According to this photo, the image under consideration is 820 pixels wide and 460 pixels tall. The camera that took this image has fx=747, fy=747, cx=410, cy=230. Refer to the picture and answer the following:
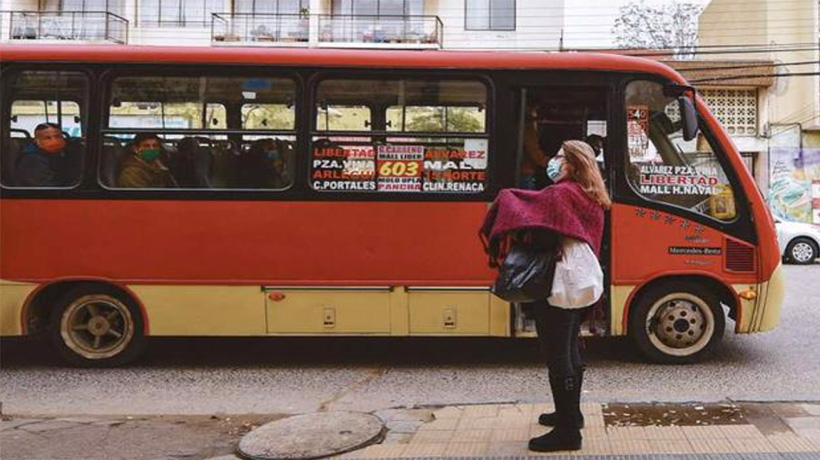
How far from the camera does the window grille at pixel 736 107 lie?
925 inches

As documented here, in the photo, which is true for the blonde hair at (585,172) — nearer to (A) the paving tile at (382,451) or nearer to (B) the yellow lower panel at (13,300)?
(A) the paving tile at (382,451)

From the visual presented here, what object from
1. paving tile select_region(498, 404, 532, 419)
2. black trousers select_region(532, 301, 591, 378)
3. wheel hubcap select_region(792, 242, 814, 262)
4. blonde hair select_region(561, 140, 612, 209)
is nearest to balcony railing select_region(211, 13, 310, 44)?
wheel hubcap select_region(792, 242, 814, 262)

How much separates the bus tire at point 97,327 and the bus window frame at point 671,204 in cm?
441

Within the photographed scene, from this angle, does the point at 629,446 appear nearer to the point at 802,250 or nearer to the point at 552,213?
the point at 552,213

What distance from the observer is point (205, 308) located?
259 inches

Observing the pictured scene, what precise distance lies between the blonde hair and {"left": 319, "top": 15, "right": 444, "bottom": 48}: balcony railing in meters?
20.9

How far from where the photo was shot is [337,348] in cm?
759

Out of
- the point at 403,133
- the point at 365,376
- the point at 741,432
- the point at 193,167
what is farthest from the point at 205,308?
the point at 741,432

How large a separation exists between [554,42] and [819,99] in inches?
326

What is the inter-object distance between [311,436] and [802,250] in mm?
15888

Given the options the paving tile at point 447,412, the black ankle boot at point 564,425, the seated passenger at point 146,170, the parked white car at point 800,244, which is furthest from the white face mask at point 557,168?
the parked white car at point 800,244

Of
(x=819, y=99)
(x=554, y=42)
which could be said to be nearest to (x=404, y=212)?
(x=554, y=42)

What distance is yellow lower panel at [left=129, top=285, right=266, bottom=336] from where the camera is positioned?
6.57 meters

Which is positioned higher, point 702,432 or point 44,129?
point 44,129
